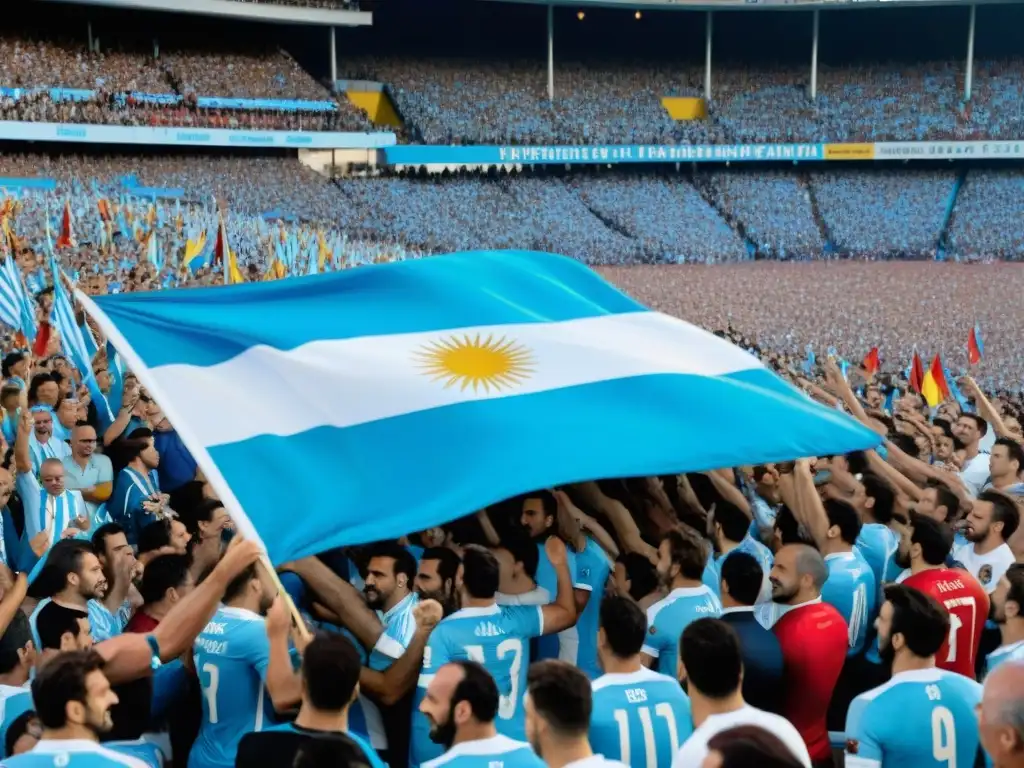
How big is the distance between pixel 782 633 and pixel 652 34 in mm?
47298

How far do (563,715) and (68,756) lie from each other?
1.20 m

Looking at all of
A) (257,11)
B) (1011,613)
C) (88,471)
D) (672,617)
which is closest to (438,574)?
(672,617)

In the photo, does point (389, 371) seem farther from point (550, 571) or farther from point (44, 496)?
point (44, 496)

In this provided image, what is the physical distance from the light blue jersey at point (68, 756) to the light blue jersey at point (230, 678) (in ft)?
3.18

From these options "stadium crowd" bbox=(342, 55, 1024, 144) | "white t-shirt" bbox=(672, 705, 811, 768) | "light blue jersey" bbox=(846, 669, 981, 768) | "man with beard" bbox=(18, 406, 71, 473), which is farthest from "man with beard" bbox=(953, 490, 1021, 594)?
"stadium crowd" bbox=(342, 55, 1024, 144)

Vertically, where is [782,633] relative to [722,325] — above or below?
above

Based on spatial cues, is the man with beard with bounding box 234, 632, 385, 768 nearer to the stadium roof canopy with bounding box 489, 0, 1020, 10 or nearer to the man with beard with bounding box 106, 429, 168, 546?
the man with beard with bounding box 106, 429, 168, 546

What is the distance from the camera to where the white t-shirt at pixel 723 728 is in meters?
3.40

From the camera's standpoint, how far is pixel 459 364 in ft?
17.6

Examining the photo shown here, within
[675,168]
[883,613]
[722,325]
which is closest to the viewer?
[883,613]

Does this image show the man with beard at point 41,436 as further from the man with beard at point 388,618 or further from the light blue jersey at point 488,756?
the light blue jersey at point 488,756

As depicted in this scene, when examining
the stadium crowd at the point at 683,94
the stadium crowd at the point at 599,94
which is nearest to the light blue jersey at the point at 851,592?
the stadium crowd at the point at 599,94

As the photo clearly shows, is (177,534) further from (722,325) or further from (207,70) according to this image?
(207,70)

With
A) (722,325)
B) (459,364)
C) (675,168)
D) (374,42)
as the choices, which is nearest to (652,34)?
(675,168)
